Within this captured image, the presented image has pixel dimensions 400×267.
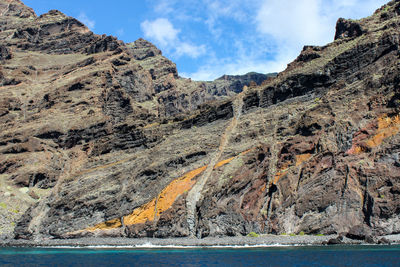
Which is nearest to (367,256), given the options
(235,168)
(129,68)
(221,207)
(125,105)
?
(221,207)

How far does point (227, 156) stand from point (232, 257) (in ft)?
96.2

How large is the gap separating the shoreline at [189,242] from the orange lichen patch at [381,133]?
13408mm

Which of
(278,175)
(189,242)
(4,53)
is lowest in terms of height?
(189,242)

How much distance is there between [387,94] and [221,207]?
3121 centimetres

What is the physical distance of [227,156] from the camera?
235 ft

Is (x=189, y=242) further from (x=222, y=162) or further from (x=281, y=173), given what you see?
(x=222, y=162)

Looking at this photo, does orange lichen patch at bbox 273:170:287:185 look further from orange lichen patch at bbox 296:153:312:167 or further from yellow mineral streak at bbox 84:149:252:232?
yellow mineral streak at bbox 84:149:252:232

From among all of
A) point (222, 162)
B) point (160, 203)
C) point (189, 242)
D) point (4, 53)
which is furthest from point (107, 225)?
point (4, 53)

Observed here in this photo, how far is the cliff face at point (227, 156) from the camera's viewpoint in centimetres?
5353

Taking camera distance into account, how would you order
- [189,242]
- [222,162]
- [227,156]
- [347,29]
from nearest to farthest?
[189,242] < [222,162] < [227,156] < [347,29]

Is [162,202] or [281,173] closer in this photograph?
[281,173]

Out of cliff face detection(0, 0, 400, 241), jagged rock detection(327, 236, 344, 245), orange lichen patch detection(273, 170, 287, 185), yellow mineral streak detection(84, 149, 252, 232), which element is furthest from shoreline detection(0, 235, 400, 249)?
orange lichen patch detection(273, 170, 287, 185)

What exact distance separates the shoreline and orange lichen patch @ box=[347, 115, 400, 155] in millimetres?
13408

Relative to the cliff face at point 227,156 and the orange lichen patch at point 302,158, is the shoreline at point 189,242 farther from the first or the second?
the orange lichen patch at point 302,158
